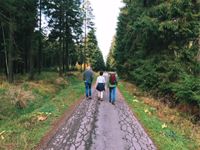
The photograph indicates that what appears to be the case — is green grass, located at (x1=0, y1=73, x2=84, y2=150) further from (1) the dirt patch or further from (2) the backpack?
(2) the backpack

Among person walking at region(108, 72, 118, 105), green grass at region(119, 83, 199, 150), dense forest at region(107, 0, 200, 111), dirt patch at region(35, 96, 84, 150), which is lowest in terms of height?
green grass at region(119, 83, 199, 150)

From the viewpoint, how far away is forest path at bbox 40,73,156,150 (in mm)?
8984

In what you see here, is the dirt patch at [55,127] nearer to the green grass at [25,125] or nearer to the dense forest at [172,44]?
the green grass at [25,125]

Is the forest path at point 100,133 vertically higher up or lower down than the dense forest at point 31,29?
lower down

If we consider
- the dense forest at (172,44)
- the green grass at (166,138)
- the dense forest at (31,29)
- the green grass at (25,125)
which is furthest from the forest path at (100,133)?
the dense forest at (31,29)

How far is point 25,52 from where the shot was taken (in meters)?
42.0

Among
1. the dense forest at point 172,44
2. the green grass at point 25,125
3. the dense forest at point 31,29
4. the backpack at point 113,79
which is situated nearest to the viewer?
the green grass at point 25,125

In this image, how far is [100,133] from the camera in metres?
10.3

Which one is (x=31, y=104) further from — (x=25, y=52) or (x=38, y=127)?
(x=25, y=52)

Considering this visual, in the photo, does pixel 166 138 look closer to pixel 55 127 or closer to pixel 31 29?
pixel 55 127

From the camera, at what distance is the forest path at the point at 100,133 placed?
8984mm

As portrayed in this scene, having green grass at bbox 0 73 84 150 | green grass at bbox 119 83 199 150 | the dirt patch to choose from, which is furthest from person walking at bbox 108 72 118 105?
green grass at bbox 119 83 199 150

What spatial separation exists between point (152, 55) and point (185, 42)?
285cm

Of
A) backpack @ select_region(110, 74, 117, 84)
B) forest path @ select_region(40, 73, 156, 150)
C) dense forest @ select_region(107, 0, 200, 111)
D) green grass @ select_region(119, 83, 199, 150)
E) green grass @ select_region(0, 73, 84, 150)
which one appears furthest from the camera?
dense forest @ select_region(107, 0, 200, 111)
